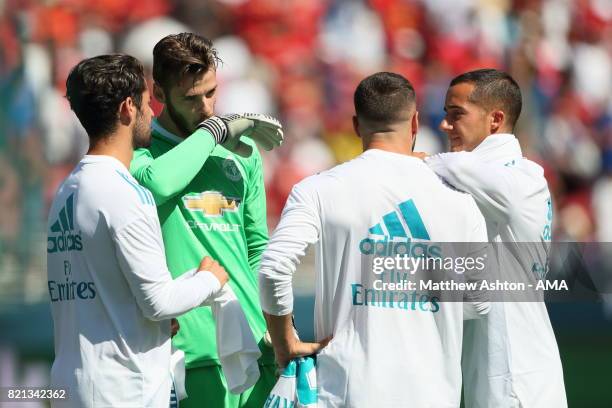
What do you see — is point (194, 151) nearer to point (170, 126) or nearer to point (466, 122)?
point (170, 126)

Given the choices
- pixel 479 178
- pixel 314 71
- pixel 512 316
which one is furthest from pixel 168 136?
pixel 314 71

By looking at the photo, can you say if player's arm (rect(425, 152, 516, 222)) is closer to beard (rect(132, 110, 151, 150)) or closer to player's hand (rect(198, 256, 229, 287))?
player's hand (rect(198, 256, 229, 287))

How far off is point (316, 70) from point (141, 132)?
4585 millimetres

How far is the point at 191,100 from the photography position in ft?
11.4

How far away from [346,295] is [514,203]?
866 millimetres

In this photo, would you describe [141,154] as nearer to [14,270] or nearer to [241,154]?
[241,154]

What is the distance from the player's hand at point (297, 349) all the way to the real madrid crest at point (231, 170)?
0.71 meters

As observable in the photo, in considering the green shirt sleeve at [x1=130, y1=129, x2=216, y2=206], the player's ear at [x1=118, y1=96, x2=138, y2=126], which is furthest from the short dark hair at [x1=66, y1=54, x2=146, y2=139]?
the green shirt sleeve at [x1=130, y1=129, x2=216, y2=206]

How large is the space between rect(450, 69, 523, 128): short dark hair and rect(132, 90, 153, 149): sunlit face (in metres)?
1.38

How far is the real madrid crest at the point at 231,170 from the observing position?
352 cm

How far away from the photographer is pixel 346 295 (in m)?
3.06

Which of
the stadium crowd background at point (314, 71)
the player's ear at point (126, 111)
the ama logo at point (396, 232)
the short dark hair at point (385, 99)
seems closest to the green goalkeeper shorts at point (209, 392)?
the ama logo at point (396, 232)

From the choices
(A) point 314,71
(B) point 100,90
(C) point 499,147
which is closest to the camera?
(B) point 100,90

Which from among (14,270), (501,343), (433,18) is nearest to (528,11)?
(433,18)
